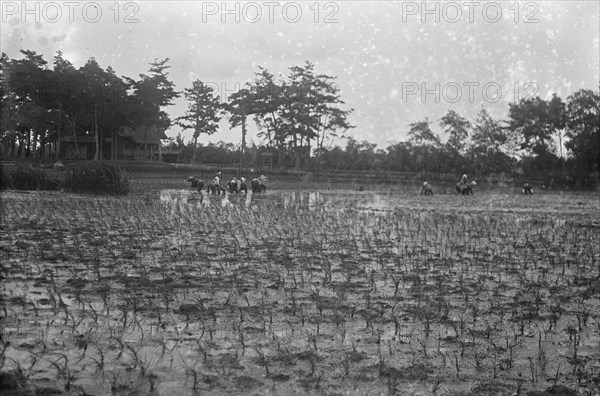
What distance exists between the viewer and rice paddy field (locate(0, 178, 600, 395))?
2.84m

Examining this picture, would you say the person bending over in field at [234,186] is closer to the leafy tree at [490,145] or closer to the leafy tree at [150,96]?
the leafy tree at [150,96]

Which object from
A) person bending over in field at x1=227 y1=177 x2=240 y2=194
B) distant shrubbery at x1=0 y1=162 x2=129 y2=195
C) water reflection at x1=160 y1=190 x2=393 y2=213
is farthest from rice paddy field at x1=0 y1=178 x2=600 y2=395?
person bending over in field at x1=227 y1=177 x2=240 y2=194

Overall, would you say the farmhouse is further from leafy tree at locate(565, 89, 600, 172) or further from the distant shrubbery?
leafy tree at locate(565, 89, 600, 172)

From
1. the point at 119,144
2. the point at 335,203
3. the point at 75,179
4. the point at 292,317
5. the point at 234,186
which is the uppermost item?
the point at 119,144

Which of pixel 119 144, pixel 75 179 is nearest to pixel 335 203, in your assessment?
pixel 75 179

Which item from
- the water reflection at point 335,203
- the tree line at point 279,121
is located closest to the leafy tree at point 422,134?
the tree line at point 279,121

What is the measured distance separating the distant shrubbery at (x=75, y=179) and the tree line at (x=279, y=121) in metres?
13.9

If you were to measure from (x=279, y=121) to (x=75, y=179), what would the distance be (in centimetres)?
2992

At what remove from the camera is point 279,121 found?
48.9 meters

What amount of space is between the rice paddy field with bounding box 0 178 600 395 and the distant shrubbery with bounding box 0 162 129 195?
40.1 feet

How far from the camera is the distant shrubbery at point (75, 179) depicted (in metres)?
20.0

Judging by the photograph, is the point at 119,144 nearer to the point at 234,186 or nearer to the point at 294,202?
the point at 234,186

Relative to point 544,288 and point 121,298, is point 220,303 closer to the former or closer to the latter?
point 121,298

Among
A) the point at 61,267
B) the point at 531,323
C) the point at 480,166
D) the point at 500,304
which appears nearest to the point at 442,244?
the point at 500,304
